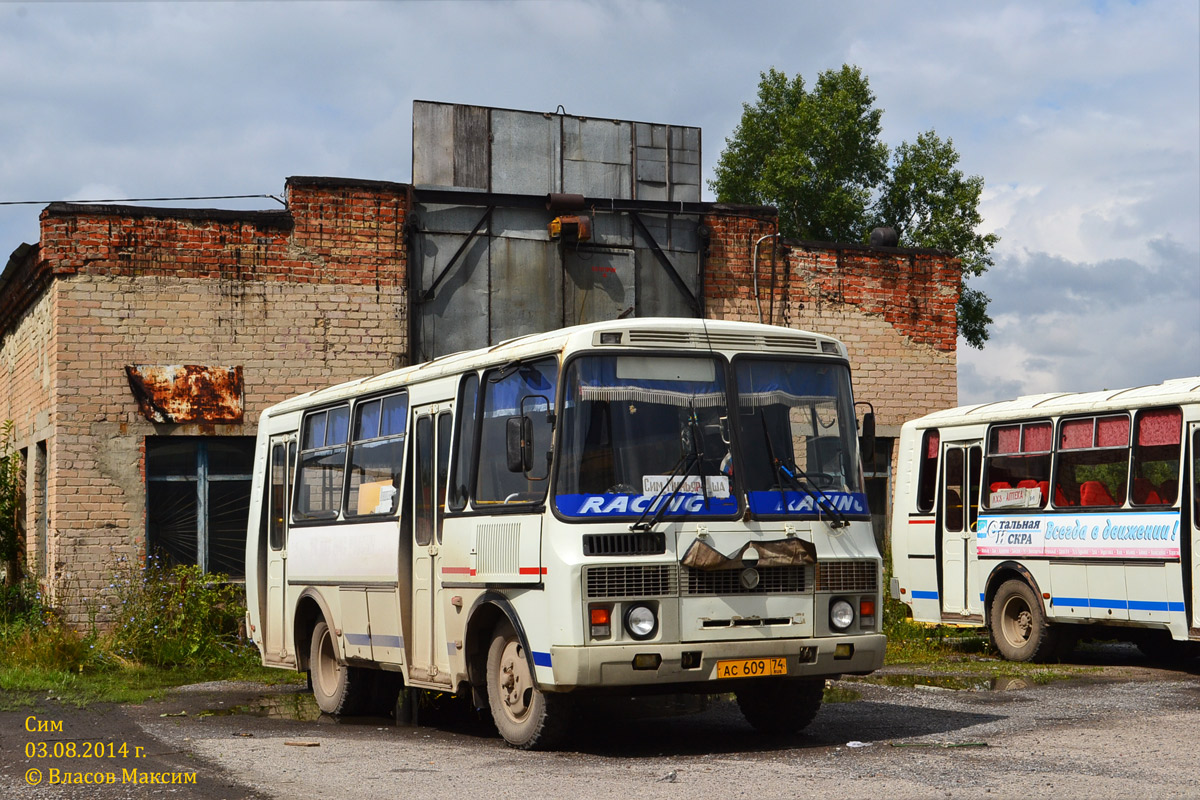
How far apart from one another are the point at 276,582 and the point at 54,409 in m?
4.82

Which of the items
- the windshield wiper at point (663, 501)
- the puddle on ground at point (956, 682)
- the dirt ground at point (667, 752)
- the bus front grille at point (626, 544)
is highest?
the windshield wiper at point (663, 501)

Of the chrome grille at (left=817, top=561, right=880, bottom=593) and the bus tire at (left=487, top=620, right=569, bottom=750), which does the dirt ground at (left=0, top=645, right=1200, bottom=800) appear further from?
the chrome grille at (left=817, top=561, right=880, bottom=593)

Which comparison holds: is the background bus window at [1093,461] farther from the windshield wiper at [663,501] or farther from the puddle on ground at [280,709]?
the puddle on ground at [280,709]

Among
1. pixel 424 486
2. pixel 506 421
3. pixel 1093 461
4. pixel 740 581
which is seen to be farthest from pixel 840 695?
pixel 506 421

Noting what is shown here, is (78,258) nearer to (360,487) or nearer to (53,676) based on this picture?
(53,676)

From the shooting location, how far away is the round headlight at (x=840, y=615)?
31.7 ft

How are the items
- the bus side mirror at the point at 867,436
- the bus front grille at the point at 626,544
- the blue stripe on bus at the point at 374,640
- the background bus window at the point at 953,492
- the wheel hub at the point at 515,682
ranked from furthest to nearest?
the background bus window at the point at 953,492 < the blue stripe on bus at the point at 374,640 < the bus side mirror at the point at 867,436 < the wheel hub at the point at 515,682 < the bus front grille at the point at 626,544

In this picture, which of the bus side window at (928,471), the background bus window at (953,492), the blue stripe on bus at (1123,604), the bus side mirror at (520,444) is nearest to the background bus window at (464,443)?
the bus side mirror at (520,444)

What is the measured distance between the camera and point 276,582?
558 inches

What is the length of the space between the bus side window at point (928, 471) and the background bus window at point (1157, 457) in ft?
10.9

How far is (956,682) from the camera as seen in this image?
1400 cm

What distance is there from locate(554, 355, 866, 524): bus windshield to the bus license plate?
0.94 metres

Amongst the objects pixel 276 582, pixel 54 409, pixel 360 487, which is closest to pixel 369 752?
pixel 360 487

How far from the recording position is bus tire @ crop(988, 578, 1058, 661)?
51.2 feet
